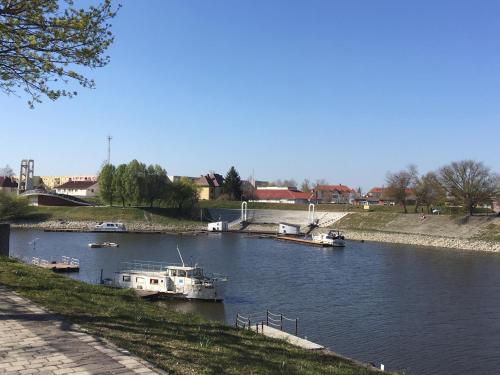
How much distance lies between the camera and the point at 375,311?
107 feet

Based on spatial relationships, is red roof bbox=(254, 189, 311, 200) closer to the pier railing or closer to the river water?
the river water

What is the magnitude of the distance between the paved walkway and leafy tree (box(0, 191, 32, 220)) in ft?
322

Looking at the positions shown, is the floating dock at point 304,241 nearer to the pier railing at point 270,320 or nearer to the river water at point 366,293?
the river water at point 366,293

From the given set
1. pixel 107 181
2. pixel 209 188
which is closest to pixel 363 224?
pixel 107 181

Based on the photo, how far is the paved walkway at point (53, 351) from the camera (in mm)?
8703

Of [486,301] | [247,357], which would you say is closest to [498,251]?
[486,301]

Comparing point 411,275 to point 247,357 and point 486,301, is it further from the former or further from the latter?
point 247,357

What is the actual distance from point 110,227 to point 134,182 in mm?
14386

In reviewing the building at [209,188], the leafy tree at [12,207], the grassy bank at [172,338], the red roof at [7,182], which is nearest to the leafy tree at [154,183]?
the leafy tree at [12,207]

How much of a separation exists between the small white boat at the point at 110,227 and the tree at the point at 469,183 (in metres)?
60.6

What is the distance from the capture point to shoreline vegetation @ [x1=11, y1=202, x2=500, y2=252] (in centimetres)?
8094

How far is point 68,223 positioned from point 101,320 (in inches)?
3805

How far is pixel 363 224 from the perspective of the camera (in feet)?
329

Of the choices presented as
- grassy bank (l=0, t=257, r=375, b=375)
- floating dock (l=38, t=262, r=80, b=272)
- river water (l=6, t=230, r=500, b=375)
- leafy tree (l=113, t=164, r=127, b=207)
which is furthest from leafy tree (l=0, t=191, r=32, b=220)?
grassy bank (l=0, t=257, r=375, b=375)
